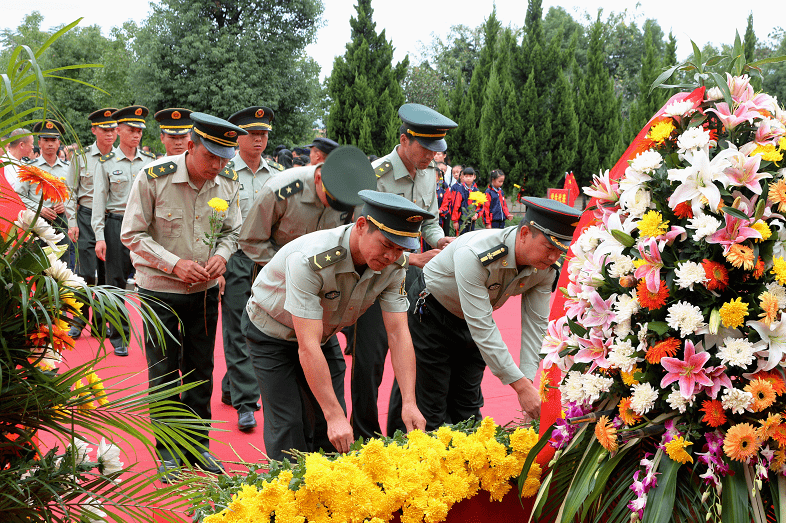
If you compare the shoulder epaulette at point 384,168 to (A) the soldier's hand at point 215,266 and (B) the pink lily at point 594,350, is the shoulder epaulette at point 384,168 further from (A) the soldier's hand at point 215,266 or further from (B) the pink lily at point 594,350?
(B) the pink lily at point 594,350

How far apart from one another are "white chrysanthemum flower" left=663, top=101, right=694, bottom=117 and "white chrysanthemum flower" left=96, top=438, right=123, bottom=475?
171 centimetres

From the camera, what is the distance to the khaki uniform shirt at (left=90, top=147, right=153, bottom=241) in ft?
20.1

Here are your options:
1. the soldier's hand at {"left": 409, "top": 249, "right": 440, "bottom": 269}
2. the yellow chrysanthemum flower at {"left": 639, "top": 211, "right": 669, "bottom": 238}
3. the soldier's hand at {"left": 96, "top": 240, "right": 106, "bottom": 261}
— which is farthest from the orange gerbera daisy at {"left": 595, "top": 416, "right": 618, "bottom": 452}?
the soldier's hand at {"left": 96, "top": 240, "right": 106, "bottom": 261}

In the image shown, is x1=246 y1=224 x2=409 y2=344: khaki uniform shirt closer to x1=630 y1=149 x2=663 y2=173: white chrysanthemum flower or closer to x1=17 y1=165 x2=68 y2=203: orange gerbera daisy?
x1=17 y1=165 x2=68 y2=203: orange gerbera daisy

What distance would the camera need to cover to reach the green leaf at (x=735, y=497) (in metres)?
1.63

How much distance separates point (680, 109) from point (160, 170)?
2.72 m

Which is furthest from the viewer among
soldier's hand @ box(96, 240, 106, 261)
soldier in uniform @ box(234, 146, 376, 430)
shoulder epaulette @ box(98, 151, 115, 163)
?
shoulder epaulette @ box(98, 151, 115, 163)

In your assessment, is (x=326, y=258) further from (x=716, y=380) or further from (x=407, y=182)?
(x=407, y=182)

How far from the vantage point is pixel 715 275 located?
1707mm

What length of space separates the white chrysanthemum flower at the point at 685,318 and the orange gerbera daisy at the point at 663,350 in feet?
0.11

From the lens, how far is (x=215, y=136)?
364 cm

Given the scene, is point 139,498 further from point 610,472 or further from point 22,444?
point 610,472

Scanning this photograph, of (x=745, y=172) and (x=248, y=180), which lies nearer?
(x=745, y=172)

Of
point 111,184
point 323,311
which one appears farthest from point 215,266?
point 111,184
